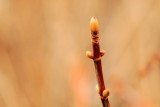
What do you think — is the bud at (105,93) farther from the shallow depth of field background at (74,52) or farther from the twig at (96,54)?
the shallow depth of field background at (74,52)

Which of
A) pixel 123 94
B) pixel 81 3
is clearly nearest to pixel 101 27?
pixel 81 3

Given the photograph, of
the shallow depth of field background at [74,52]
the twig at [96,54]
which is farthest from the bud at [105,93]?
the shallow depth of field background at [74,52]

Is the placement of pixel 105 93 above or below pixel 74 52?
above

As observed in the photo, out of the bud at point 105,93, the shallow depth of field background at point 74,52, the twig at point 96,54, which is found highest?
the twig at point 96,54

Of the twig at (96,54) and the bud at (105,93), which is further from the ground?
the twig at (96,54)

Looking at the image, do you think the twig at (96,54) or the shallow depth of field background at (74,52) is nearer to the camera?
the twig at (96,54)

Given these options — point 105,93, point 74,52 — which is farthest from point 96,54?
point 74,52

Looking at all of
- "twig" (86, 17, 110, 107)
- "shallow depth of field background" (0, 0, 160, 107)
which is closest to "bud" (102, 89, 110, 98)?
"twig" (86, 17, 110, 107)

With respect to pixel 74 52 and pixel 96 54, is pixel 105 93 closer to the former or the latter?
pixel 96 54
